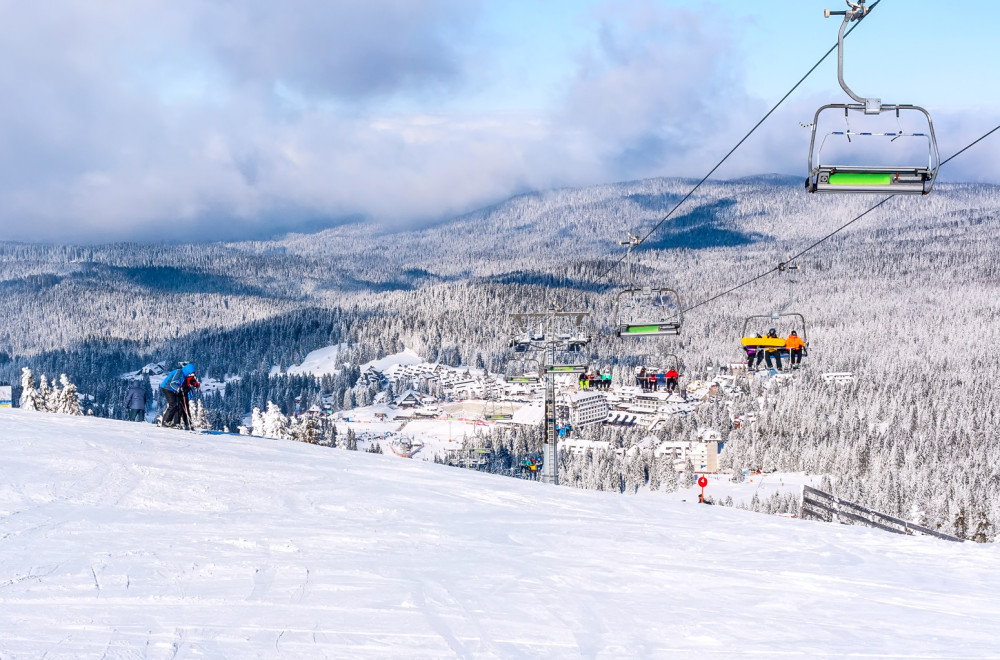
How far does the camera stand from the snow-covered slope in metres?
6.27

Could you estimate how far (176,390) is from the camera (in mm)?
16500

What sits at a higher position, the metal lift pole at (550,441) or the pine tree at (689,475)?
the metal lift pole at (550,441)

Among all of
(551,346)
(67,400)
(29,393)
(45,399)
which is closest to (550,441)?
(551,346)

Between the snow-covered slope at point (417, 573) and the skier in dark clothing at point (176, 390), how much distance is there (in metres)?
2.52

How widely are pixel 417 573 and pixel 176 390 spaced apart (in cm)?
1023

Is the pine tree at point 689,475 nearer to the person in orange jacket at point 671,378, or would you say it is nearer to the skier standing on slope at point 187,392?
the person in orange jacket at point 671,378

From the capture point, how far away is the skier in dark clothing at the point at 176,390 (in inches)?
627

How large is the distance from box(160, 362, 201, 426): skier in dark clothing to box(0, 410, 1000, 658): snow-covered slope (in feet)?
8.25

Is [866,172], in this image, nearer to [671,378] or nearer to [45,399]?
[671,378]

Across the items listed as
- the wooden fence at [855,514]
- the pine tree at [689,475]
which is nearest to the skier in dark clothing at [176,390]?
the wooden fence at [855,514]

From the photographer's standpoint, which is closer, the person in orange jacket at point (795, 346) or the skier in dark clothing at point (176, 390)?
the skier in dark clothing at point (176, 390)

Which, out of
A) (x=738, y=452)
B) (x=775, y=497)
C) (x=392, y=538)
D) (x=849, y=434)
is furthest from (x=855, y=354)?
(x=392, y=538)

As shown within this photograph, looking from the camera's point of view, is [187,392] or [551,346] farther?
[551,346]

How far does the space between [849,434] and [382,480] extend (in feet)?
357
